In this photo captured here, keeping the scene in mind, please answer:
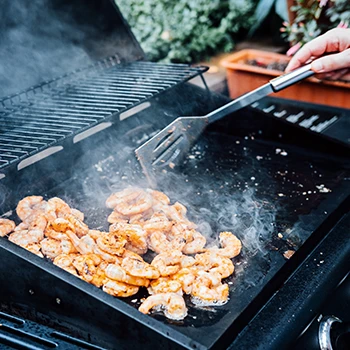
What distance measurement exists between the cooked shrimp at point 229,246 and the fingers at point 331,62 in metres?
1.00

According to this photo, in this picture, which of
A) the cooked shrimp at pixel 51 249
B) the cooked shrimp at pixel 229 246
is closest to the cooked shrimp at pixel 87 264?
the cooked shrimp at pixel 51 249

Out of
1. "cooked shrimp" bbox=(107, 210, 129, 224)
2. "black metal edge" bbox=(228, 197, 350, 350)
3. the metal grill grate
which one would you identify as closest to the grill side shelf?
the metal grill grate

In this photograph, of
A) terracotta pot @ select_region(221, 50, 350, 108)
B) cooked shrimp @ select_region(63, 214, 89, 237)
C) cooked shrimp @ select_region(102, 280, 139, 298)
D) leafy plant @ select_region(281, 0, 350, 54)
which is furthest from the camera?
leafy plant @ select_region(281, 0, 350, 54)

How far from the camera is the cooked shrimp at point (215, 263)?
6.76ft

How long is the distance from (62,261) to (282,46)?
6.15 m

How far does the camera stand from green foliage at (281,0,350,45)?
4836 millimetres

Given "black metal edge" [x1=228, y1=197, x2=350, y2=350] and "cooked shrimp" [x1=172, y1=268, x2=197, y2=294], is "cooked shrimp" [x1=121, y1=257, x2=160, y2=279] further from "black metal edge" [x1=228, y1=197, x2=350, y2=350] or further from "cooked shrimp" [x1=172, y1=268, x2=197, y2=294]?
"black metal edge" [x1=228, y1=197, x2=350, y2=350]

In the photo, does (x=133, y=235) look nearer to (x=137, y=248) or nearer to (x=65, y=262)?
(x=137, y=248)

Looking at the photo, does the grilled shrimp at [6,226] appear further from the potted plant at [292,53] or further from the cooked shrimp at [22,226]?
the potted plant at [292,53]

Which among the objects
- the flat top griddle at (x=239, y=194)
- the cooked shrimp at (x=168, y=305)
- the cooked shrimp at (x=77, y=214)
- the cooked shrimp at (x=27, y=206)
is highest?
the cooked shrimp at (x=27, y=206)

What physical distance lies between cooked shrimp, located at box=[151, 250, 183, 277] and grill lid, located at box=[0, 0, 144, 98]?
1683 mm

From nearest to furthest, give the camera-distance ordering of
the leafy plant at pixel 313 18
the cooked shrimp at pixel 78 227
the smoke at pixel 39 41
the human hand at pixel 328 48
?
the cooked shrimp at pixel 78 227 < the human hand at pixel 328 48 < the smoke at pixel 39 41 < the leafy plant at pixel 313 18

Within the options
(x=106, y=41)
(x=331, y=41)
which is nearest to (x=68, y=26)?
(x=106, y=41)

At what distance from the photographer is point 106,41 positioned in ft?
12.0
